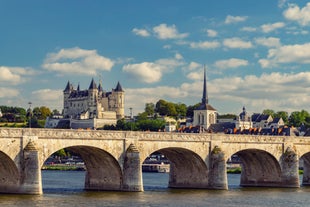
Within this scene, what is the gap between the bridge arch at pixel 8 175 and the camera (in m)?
57.4

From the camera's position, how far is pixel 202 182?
73.7 meters

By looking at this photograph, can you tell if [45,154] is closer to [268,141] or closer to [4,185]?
[4,185]

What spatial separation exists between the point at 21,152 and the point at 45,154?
2.71m

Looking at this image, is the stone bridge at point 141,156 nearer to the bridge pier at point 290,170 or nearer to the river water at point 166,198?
→ the bridge pier at point 290,170

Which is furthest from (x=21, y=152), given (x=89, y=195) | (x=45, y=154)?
(x=89, y=195)

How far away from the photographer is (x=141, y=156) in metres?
67.7

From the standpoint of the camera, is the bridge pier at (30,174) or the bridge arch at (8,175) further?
the bridge arch at (8,175)

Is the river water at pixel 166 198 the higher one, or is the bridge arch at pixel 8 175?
the bridge arch at pixel 8 175

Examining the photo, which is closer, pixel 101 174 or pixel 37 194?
pixel 37 194

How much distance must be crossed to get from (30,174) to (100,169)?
1198 cm

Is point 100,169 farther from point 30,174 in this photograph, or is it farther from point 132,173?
point 30,174

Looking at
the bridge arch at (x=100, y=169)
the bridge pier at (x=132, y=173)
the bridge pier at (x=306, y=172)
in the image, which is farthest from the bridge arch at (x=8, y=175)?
the bridge pier at (x=306, y=172)

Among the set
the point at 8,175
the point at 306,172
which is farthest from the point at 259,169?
the point at 8,175

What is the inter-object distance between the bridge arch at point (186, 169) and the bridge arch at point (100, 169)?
798 cm
